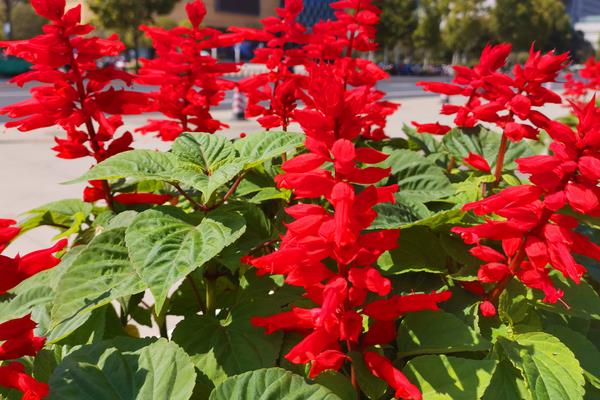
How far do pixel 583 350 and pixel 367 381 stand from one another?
1.65 ft

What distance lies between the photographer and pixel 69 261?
114 cm

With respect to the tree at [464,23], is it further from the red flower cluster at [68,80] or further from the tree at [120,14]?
the red flower cluster at [68,80]

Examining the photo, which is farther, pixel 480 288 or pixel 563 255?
pixel 480 288

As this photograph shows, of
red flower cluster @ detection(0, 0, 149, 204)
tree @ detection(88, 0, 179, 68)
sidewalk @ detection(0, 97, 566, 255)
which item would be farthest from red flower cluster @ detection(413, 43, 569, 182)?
tree @ detection(88, 0, 179, 68)

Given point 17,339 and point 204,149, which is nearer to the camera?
point 17,339

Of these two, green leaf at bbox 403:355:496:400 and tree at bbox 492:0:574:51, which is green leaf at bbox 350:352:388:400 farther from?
tree at bbox 492:0:574:51

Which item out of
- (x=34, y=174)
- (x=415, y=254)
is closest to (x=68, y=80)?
(x=415, y=254)

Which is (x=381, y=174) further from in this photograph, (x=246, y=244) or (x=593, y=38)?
(x=593, y=38)

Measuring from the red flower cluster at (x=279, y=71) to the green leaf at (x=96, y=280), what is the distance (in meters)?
0.75

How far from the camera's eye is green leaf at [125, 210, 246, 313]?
0.89 metres

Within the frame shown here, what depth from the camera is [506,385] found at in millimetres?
1021

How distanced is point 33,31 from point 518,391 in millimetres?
38161

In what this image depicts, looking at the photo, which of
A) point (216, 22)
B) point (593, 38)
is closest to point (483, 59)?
point (216, 22)

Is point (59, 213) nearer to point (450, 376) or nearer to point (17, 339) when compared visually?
point (17, 339)
